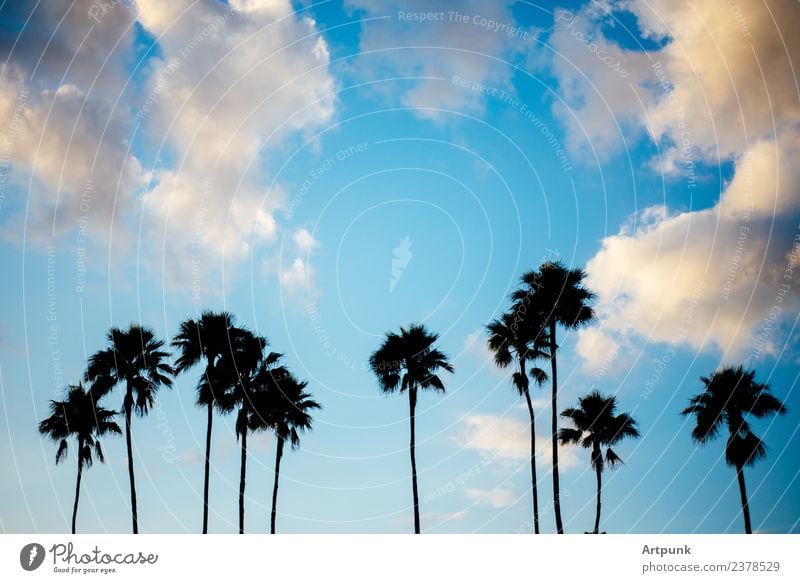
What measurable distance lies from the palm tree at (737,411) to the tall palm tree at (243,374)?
28226 millimetres

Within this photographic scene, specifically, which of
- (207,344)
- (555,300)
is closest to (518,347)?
(555,300)

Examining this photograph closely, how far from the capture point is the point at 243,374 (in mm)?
42438

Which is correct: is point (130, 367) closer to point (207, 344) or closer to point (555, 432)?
point (207, 344)

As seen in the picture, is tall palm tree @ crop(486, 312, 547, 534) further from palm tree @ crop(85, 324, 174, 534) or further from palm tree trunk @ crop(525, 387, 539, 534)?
palm tree @ crop(85, 324, 174, 534)

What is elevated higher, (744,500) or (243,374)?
(243,374)
